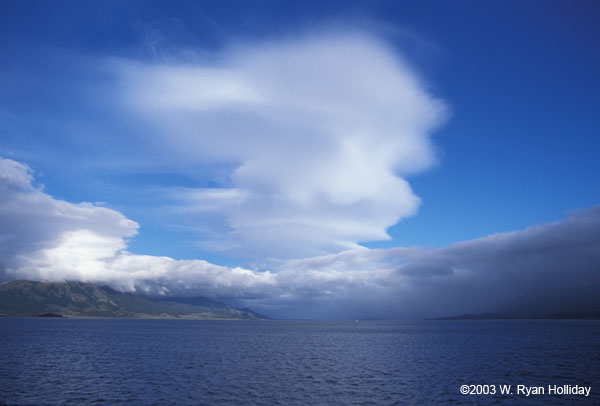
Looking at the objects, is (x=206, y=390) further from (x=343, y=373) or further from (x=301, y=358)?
(x=301, y=358)

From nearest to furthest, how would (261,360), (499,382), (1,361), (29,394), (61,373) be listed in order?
1. (29,394)
2. (499,382)
3. (61,373)
4. (1,361)
5. (261,360)

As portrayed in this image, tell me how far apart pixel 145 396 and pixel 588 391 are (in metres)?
74.0

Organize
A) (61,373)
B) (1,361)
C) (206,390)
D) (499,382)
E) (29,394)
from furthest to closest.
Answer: (1,361) → (61,373) → (499,382) → (206,390) → (29,394)

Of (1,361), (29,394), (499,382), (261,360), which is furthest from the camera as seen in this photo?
(261,360)

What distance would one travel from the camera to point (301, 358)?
361ft

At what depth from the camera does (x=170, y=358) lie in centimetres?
10850

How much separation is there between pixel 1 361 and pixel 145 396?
6125 cm

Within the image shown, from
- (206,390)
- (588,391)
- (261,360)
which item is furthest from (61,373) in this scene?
(588,391)

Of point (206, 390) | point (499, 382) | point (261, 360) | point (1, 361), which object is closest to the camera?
point (206, 390)

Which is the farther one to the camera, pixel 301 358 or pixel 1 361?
pixel 301 358

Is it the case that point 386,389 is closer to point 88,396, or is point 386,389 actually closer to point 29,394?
point 88,396

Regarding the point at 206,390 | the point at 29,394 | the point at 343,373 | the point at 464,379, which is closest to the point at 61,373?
the point at 29,394

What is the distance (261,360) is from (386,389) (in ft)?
159

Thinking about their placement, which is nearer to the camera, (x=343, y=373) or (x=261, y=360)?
(x=343, y=373)
